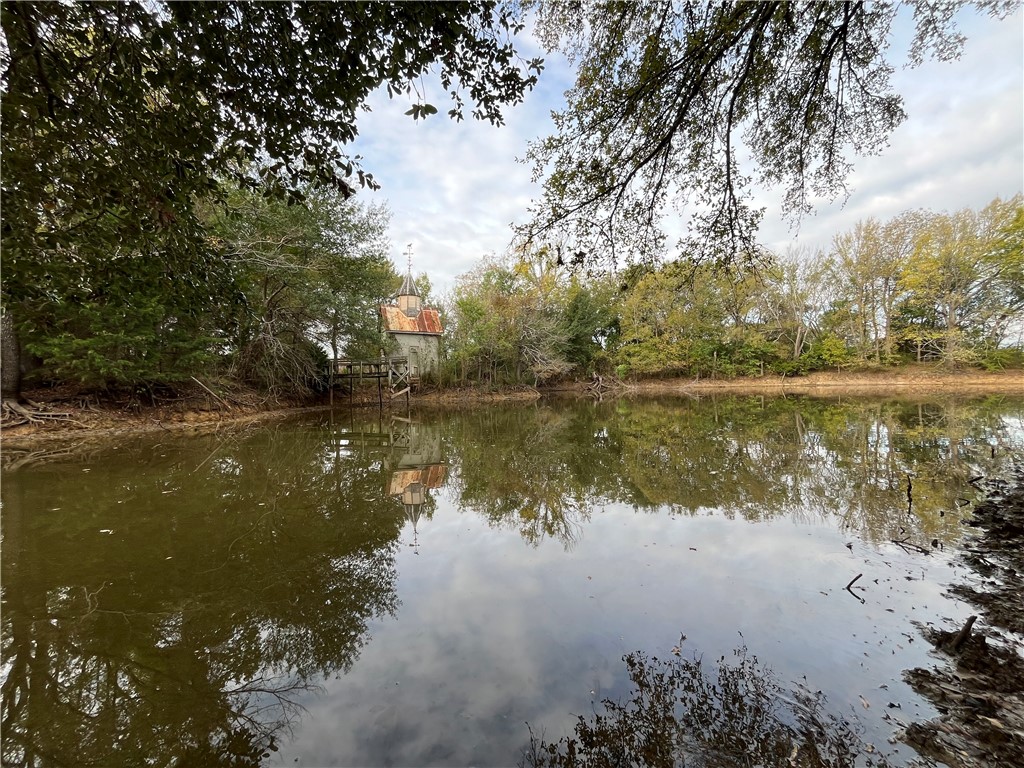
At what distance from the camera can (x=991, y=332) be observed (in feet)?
81.2

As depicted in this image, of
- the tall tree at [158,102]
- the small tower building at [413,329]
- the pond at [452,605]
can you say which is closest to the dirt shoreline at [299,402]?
the small tower building at [413,329]

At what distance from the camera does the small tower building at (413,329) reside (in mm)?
26312

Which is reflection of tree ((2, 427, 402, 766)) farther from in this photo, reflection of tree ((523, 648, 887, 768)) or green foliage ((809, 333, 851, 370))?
green foliage ((809, 333, 851, 370))

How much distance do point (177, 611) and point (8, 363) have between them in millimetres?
12995

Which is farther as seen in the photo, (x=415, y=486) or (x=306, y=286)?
(x=306, y=286)

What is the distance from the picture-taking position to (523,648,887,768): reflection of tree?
191cm

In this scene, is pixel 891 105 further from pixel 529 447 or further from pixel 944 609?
pixel 529 447

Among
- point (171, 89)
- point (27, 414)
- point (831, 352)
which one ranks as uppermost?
point (171, 89)

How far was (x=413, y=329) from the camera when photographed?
27.6 m

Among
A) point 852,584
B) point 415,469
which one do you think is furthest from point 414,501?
point 852,584

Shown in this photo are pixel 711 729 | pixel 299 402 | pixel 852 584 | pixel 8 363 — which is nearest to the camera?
pixel 711 729

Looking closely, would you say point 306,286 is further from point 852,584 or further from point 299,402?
point 852,584

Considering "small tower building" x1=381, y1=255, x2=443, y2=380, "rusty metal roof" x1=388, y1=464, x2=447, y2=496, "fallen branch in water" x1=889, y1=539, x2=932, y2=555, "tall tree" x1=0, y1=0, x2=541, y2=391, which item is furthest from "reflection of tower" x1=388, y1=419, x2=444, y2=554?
"small tower building" x1=381, y1=255, x2=443, y2=380

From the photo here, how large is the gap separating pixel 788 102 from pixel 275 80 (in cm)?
549
